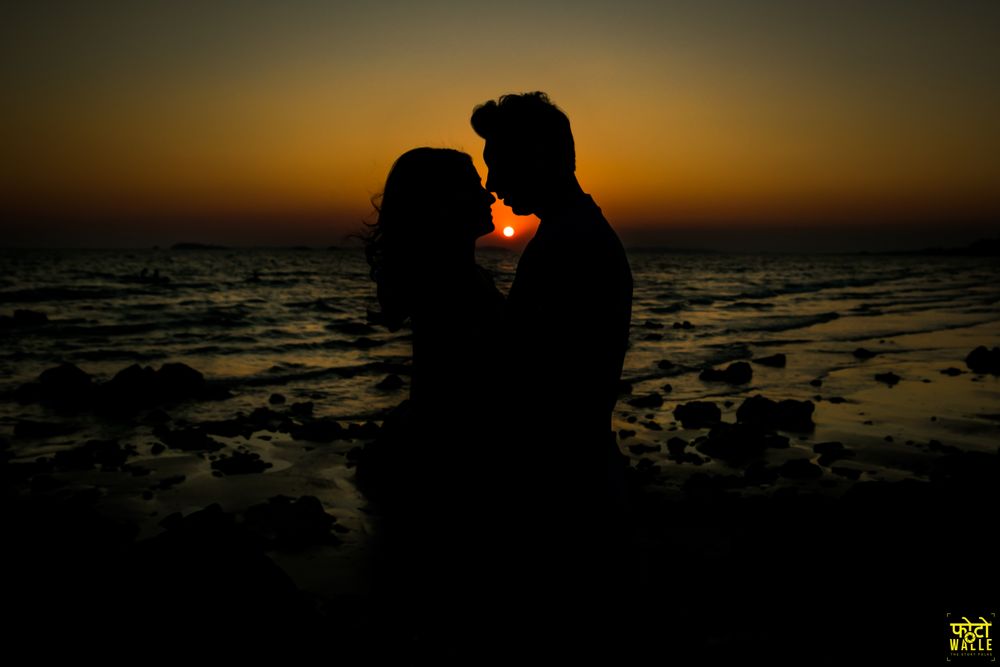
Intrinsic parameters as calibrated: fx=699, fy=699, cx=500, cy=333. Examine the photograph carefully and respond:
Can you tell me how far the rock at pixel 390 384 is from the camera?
601 inches

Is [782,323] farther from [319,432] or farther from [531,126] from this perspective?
[531,126]

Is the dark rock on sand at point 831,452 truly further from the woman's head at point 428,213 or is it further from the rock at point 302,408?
the rock at point 302,408

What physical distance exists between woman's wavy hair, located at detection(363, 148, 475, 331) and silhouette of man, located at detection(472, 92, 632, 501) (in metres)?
0.18

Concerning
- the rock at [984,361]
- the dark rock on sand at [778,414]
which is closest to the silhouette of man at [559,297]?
the dark rock on sand at [778,414]

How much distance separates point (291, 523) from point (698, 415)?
725 cm

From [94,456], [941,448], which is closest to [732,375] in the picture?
[941,448]

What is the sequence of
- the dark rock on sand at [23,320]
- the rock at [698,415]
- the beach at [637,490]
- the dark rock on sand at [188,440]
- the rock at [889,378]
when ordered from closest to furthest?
1. the beach at [637,490]
2. the dark rock on sand at [188,440]
3. the rock at [698,415]
4. the rock at [889,378]
5. the dark rock on sand at [23,320]

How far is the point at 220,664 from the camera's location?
3.78 meters

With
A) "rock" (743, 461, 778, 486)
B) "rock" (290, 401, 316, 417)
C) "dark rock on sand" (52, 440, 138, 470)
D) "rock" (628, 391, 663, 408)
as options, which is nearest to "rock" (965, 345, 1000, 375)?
"rock" (628, 391, 663, 408)

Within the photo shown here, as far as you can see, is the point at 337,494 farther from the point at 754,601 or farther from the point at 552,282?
the point at 552,282

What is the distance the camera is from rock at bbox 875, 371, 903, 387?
14.5 metres

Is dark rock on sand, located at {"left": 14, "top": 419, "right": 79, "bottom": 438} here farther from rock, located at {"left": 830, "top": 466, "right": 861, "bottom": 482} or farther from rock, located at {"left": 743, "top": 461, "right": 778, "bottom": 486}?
rock, located at {"left": 830, "top": 466, "right": 861, "bottom": 482}

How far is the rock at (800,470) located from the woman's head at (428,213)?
706cm

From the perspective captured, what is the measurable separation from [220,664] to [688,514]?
4925 mm
